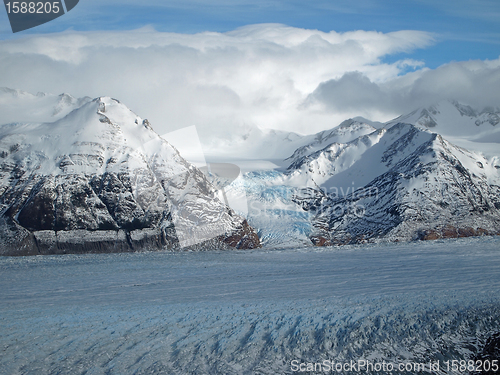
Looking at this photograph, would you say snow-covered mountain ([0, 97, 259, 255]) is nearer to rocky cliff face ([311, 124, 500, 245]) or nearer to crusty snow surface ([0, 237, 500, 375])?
rocky cliff face ([311, 124, 500, 245])

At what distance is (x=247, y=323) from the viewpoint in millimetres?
22594

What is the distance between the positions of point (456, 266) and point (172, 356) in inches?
1095

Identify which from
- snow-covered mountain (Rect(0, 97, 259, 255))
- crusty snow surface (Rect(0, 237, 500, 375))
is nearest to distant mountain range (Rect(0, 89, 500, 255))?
snow-covered mountain (Rect(0, 97, 259, 255))

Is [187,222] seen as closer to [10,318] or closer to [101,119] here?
[101,119]

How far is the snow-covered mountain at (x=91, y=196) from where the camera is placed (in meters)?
92.1

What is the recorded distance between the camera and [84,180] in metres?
95.6

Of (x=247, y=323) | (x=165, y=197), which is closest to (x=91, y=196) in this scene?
(x=165, y=197)

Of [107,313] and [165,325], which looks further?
[107,313]

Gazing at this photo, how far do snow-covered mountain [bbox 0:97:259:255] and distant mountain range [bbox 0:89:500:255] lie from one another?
244 millimetres

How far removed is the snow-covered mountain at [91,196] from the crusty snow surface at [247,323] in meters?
63.8

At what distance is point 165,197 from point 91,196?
684 inches

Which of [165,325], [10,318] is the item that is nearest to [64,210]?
[10,318]
